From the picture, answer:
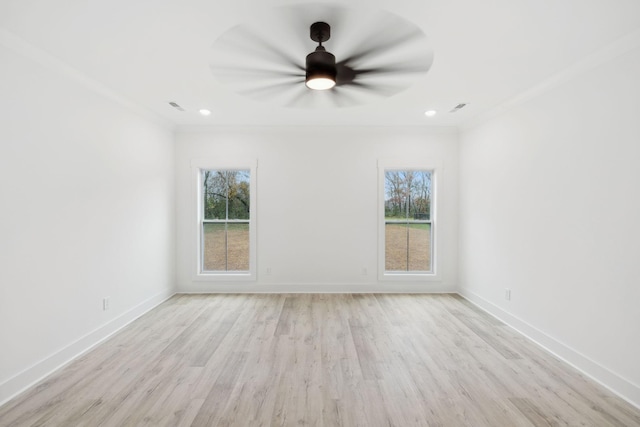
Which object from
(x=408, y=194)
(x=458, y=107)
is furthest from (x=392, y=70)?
(x=408, y=194)

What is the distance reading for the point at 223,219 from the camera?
532cm

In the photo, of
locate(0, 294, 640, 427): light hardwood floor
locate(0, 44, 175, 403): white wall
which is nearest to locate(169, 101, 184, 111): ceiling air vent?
locate(0, 44, 175, 403): white wall

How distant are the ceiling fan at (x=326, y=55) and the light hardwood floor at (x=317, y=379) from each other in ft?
8.01

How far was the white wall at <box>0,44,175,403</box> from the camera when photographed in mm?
2404

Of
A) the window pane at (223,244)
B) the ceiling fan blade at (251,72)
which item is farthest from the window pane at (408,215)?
the ceiling fan blade at (251,72)

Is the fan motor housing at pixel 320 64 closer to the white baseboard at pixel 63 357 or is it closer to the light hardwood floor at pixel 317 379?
the light hardwood floor at pixel 317 379

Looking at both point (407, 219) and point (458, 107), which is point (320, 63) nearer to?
point (458, 107)

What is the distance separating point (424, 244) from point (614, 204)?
3060 millimetres

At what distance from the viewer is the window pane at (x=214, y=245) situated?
5309mm

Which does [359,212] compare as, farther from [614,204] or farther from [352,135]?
[614,204]

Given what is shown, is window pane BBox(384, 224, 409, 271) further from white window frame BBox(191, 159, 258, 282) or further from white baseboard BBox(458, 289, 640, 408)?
white window frame BBox(191, 159, 258, 282)

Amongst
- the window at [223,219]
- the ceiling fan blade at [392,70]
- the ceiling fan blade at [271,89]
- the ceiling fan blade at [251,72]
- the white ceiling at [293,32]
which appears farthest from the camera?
the window at [223,219]

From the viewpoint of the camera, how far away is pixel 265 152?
5.21 meters

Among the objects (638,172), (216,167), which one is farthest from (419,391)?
(216,167)
